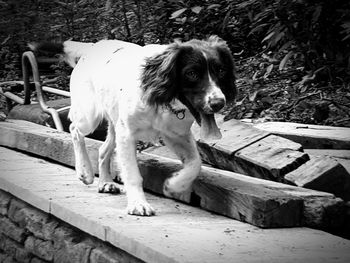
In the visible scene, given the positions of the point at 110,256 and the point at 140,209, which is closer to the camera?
the point at 110,256

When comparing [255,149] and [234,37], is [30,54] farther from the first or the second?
[255,149]

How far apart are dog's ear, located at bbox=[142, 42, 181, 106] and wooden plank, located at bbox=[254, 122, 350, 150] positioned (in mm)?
1914

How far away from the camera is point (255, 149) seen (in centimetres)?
516

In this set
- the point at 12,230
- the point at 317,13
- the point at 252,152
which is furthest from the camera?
the point at 317,13

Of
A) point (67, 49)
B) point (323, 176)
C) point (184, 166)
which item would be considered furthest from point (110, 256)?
point (67, 49)

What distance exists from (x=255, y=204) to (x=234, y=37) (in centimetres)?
647

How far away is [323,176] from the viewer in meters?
4.69

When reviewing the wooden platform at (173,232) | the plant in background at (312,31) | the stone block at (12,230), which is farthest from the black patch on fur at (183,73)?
the plant in background at (312,31)

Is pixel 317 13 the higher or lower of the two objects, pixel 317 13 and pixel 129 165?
the higher

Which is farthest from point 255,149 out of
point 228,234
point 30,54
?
point 30,54

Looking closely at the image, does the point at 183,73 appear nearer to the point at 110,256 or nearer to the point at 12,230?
the point at 110,256

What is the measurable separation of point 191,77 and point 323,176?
112 centimetres

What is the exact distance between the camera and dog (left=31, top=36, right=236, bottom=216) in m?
4.35

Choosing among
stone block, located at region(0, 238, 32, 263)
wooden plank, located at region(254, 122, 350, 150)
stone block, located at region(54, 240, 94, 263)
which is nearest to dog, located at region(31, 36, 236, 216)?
stone block, located at region(54, 240, 94, 263)
